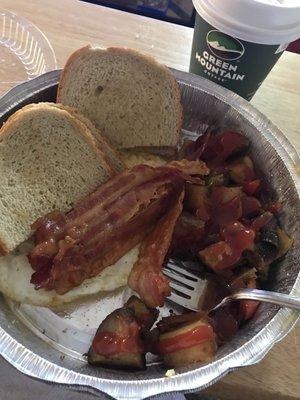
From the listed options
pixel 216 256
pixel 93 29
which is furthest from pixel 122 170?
pixel 93 29

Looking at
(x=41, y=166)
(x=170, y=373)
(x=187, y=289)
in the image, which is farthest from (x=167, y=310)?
(x=41, y=166)

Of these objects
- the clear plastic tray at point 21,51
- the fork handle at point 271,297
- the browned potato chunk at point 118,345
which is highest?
the clear plastic tray at point 21,51

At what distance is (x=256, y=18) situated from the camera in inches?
37.2

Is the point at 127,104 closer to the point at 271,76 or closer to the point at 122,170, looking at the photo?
the point at 122,170

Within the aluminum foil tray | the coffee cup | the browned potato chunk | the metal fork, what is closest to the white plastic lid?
the coffee cup

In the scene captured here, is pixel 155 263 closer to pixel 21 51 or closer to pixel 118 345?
pixel 118 345

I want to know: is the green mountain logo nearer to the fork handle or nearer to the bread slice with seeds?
the bread slice with seeds

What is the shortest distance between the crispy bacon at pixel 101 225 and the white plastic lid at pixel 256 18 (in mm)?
272

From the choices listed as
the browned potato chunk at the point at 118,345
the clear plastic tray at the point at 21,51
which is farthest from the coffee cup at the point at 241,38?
the browned potato chunk at the point at 118,345

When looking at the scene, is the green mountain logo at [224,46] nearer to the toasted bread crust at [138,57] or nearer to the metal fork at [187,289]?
the toasted bread crust at [138,57]

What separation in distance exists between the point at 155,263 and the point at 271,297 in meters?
0.20

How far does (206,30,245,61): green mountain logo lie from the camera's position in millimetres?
1007

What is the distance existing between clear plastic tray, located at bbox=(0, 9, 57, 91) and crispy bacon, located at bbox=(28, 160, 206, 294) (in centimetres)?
48

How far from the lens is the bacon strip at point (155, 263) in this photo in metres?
0.86
